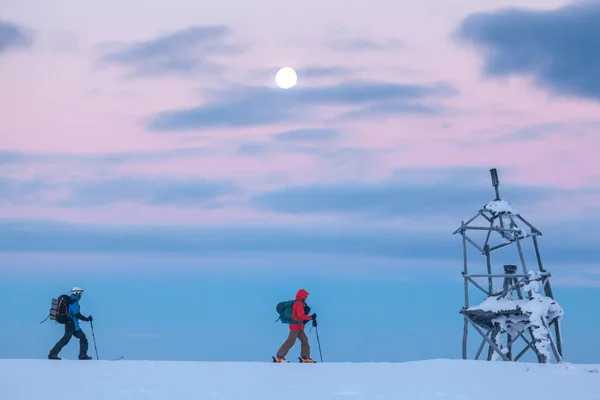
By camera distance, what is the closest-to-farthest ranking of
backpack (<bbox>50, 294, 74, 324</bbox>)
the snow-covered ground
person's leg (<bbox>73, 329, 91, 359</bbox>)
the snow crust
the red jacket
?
the snow-covered ground → the red jacket → backpack (<bbox>50, 294, 74, 324</bbox>) → person's leg (<bbox>73, 329, 91, 359</bbox>) → the snow crust

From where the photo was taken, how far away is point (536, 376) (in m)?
16.7

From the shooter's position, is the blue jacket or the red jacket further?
the blue jacket

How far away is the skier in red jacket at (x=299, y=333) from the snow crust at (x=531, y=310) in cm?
918

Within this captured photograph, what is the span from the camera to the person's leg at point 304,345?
18.6 metres

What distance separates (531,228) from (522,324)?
10.7ft

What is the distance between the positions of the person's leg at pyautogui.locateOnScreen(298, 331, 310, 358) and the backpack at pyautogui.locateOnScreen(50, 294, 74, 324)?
5.63 meters

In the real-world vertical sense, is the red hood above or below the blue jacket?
below

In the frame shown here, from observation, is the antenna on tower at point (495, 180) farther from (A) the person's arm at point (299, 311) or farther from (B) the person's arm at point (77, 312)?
(B) the person's arm at point (77, 312)

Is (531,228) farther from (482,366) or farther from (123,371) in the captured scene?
(123,371)

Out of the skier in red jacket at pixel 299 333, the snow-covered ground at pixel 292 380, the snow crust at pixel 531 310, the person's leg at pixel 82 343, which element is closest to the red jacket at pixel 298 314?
the skier in red jacket at pixel 299 333

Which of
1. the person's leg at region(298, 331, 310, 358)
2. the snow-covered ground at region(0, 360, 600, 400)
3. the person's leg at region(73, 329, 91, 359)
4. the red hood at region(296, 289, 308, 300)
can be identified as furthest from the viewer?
the person's leg at region(73, 329, 91, 359)

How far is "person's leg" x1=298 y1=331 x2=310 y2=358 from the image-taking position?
18625 mm

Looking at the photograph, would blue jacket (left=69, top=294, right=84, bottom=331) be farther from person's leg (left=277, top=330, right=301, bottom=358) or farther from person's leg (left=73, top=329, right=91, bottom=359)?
person's leg (left=277, top=330, right=301, bottom=358)

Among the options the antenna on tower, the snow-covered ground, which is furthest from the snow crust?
the snow-covered ground
